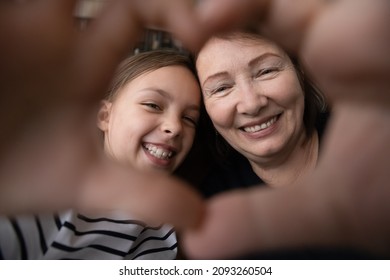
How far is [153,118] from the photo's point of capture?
448mm

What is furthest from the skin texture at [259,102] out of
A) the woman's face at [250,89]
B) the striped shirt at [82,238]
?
the striped shirt at [82,238]

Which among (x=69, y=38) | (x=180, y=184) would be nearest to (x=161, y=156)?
(x=180, y=184)

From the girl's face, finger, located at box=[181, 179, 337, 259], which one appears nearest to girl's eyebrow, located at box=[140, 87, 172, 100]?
the girl's face

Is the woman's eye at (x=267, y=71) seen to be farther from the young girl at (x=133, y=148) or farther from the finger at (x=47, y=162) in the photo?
the finger at (x=47, y=162)

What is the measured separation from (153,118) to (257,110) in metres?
0.11

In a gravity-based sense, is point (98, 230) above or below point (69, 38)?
below

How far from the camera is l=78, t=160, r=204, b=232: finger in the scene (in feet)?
1.41

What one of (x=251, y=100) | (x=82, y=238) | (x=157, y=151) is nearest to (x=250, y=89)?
(x=251, y=100)

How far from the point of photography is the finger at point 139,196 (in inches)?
16.9

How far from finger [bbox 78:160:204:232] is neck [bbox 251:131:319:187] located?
0.08 meters
